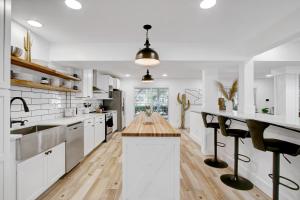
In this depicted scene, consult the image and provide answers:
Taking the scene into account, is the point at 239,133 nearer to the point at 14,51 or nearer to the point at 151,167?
the point at 151,167

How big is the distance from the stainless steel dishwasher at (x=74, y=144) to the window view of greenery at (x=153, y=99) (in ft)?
13.8

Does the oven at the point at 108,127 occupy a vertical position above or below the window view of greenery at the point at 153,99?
below

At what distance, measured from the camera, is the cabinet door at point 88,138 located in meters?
3.33

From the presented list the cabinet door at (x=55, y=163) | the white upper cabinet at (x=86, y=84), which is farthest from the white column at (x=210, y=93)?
the cabinet door at (x=55, y=163)

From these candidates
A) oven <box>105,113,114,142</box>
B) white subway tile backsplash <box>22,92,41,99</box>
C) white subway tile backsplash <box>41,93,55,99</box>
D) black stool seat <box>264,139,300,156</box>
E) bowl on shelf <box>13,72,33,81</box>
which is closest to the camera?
black stool seat <box>264,139,300,156</box>

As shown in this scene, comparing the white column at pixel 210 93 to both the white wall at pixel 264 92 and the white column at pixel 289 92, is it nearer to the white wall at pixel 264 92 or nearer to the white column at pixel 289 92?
the white column at pixel 289 92

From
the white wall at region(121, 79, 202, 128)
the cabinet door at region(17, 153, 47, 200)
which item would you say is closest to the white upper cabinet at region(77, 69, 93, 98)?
the cabinet door at region(17, 153, 47, 200)

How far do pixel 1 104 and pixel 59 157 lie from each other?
55.9 inches

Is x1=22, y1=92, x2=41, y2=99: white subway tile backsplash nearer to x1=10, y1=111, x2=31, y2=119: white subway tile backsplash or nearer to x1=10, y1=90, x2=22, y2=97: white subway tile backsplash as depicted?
x1=10, y1=90, x2=22, y2=97: white subway tile backsplash

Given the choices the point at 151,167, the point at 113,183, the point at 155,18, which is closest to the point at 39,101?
the point at 113,183

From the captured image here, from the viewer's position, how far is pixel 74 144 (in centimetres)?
281

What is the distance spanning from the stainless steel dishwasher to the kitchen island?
1.38m

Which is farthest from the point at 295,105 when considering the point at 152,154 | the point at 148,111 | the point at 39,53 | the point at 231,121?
the point at 39,53

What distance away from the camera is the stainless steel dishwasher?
2625 mm
